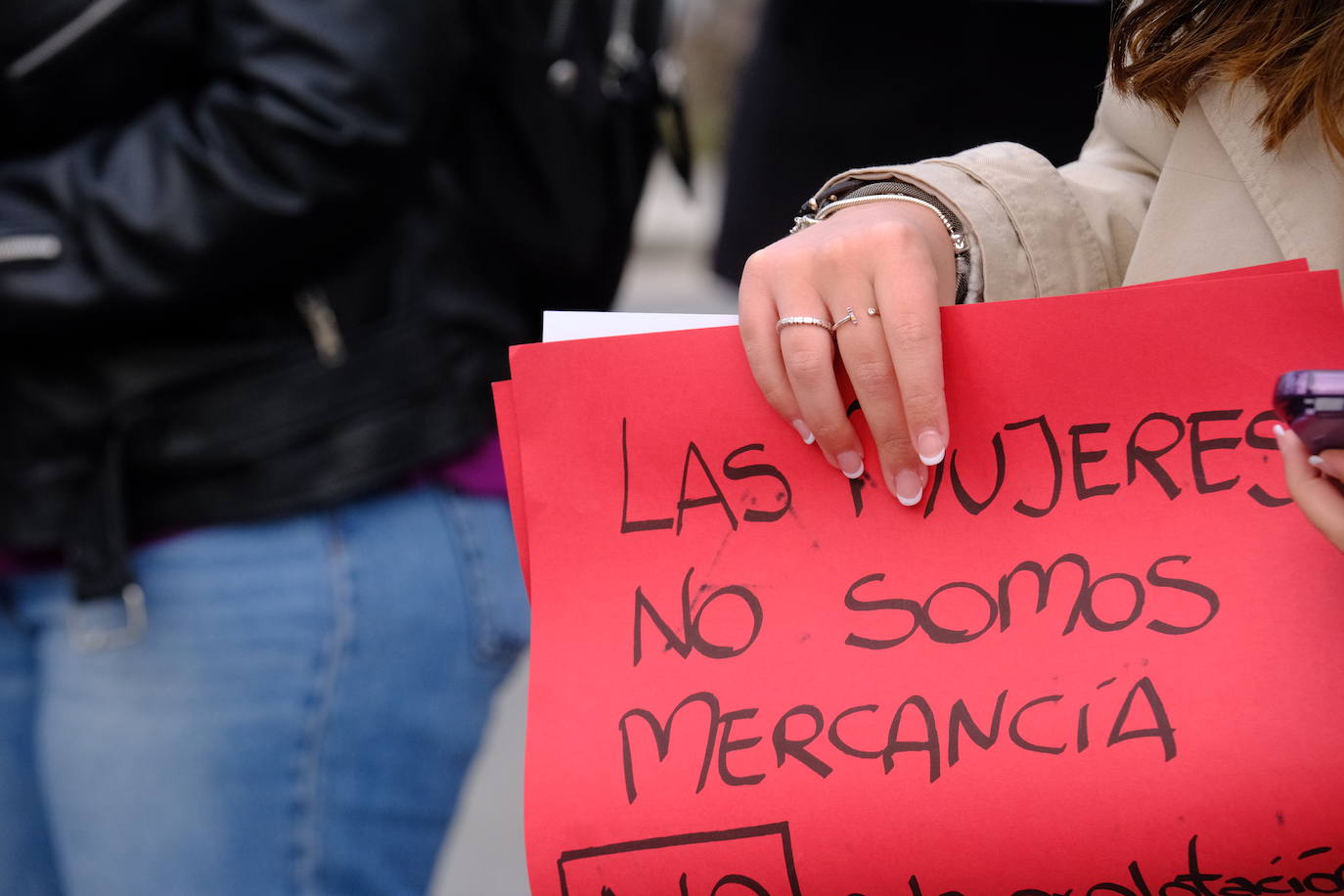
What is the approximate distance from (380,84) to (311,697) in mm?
622

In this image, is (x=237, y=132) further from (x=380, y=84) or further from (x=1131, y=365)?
(x=1131, y=365)

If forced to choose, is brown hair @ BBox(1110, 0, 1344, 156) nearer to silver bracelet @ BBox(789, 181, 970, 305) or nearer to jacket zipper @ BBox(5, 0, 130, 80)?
silver bracelet @ BBox(789, 181, 970, 305)

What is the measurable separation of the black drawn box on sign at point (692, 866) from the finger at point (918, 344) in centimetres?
25

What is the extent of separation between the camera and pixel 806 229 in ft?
2.49

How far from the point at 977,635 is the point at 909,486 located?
0.10 metres

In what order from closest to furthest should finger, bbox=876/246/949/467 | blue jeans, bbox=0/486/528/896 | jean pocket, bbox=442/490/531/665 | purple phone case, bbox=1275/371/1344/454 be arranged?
purple phone case, bbox=1275/371/1344/454 → finger, bbox=876/246/949/467 → blue jeans, bbox=0/486/528/896 → jean pocket, bbox=442/490/531/665

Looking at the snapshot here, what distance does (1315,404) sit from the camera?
592mm

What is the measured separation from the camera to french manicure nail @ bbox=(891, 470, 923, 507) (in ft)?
2.42

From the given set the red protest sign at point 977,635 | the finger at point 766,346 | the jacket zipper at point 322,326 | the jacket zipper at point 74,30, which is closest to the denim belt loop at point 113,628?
the jacket zipper at point 322,326

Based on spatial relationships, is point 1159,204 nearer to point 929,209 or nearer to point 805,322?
point 929,209

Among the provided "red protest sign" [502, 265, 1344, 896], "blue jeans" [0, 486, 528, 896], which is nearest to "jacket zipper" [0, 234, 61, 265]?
"blue jeans" [0, 486, 528, 896]

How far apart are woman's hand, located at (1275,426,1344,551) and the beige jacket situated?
0.19 metres

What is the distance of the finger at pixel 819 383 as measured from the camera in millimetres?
720

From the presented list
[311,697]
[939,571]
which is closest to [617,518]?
[939,571]
